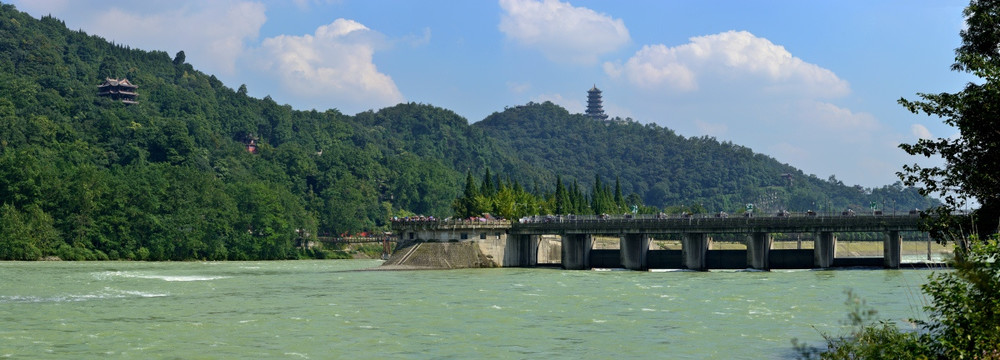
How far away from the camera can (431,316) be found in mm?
66500

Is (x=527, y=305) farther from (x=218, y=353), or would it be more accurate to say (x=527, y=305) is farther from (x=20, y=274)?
(x=20, y=274)

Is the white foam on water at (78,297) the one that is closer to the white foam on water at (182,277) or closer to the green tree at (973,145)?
the white foam on water at (182,277)

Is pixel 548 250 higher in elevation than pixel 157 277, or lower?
higher

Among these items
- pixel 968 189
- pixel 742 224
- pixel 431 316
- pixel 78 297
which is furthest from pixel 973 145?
pixel 742 224

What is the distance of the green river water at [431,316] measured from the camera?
50.1 m

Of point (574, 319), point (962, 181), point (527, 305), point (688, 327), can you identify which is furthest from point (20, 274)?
point (962, 181)

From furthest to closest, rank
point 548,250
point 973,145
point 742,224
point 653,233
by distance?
1. point 548,250
2. point 653,233
3. point 742,224
4. point 973,145

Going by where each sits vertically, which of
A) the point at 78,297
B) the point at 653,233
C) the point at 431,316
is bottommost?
the point at 431,316

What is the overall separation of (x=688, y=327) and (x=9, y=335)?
33.7 m

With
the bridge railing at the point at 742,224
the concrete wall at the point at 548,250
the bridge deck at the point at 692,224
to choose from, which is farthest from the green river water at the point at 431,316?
the concrete wall at the point at 548,250

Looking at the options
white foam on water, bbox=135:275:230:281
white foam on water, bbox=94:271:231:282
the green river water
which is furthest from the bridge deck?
white foam on water, bbox=94:271:231:282

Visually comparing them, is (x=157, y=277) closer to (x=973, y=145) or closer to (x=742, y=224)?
(x=742, y=224)

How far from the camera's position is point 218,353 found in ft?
159

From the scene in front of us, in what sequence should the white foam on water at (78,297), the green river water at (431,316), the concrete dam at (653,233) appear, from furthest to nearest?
the concrete dam at (653,233)
the white foam on water at (78,297)
the green river water at (431,316)
